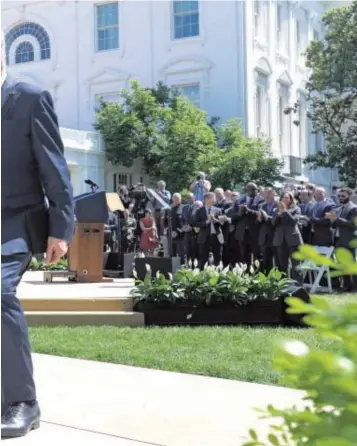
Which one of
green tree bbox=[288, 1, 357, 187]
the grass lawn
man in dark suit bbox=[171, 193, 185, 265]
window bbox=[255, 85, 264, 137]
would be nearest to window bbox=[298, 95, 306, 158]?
window bbox=[255, 85, 264, 137]

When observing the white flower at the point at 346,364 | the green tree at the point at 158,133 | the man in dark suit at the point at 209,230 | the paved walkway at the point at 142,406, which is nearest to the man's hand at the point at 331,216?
the man in dark suit at the point at 209,230

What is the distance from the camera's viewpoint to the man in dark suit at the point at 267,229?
40.6 feet

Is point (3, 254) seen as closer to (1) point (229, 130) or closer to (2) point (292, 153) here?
(1) point (229, 130)

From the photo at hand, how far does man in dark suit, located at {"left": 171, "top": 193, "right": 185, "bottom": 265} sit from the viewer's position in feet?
48.4

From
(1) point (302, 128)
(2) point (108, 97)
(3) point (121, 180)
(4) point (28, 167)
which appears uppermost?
(2) point (108, 97)

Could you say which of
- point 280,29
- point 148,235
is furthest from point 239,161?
point 148,235

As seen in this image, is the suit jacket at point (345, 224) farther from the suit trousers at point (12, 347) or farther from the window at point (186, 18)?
the window at point (186, 18)

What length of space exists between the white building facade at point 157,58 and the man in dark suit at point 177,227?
15949 mm

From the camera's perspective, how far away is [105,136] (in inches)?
1235

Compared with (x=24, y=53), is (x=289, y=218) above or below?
below

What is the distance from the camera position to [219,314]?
298 inches

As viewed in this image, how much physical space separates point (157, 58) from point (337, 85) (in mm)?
9505

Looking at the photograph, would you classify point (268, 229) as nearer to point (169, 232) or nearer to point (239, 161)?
point (169, 232)

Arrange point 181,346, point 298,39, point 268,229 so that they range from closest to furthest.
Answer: point 181,346 < point 268,229 < point 298,39
